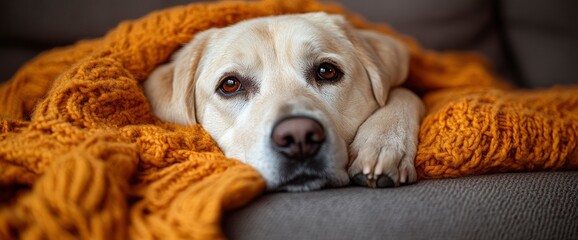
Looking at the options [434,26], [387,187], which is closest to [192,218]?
[387,187]

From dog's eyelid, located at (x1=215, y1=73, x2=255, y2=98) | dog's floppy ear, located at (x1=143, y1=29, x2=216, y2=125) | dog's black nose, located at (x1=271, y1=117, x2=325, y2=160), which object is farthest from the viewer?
dog's floppy ear, located at (x1=143, y1=29, x2=216, y2=125)

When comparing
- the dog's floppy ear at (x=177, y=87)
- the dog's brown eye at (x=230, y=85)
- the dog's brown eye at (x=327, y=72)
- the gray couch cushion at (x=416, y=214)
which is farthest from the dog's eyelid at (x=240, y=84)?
the gray couch cushion at (x=416, y=214)

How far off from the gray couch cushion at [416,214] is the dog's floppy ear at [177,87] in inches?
30.6

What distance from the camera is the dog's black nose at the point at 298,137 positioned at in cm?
145

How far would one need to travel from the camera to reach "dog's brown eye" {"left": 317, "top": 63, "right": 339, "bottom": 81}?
1.93 meters

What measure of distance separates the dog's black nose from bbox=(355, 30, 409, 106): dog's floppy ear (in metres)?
0.64

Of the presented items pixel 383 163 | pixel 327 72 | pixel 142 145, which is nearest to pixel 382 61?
pixel 327 72

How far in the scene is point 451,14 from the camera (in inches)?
118

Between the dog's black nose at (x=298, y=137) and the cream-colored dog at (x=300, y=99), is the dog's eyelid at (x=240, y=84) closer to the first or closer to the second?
the cream-colored dog at (x=300, y=99)

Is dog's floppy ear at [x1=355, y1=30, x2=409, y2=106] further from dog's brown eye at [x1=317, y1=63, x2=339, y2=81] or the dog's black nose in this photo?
the dog's black nose

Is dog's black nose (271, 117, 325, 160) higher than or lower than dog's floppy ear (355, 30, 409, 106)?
lower

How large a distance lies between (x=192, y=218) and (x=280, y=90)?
31.1 inches

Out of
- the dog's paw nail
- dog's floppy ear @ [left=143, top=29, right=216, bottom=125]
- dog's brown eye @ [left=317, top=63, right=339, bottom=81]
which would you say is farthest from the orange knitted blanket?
dog's brown eye @ [left=317, top=63, right=339, bottom=81]

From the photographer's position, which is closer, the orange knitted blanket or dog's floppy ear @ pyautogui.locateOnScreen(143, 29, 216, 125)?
the orange knitted blanket
